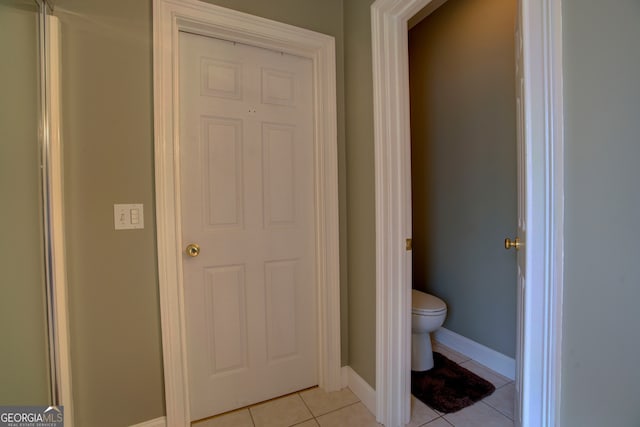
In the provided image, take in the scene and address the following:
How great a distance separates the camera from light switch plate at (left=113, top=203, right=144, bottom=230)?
1.33 m

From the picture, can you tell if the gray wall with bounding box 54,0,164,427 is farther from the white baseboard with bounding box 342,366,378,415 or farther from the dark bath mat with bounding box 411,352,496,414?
the dark bath mat with bounding box 411,352,496,414

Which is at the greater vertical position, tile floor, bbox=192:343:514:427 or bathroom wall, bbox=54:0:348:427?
bathroom wall, bbox=54:0:348:427

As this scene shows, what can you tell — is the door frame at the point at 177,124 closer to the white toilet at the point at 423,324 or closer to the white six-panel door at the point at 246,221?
the white six-panel door at the point at 246,221

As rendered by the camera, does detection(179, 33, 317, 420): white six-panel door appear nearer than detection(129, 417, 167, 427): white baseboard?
No

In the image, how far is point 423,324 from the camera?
73.0 inches

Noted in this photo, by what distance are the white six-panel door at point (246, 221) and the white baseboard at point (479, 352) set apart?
1.12 meters

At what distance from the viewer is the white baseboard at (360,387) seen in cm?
160

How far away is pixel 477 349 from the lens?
2064 millimetres

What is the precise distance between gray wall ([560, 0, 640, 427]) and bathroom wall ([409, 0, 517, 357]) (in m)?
1.19

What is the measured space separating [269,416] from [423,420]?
82cm

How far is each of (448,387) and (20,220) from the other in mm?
2287

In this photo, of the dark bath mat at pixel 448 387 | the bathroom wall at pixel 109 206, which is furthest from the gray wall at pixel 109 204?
the dark bath mat at pixel 448 387

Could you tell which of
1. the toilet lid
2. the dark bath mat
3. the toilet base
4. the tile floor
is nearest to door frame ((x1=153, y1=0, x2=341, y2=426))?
the tile floor

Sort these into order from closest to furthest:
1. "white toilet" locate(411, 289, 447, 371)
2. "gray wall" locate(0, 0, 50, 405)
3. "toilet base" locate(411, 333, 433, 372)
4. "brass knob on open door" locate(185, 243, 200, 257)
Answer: "gray wall" locate(0, 0, 50, 405)
"brass knob on open door" locate(185, 243, 200, 257)
"white toilet" locate(411, 289, 447, 371)
"toilet base" locate(411, 333, 433, 372)
